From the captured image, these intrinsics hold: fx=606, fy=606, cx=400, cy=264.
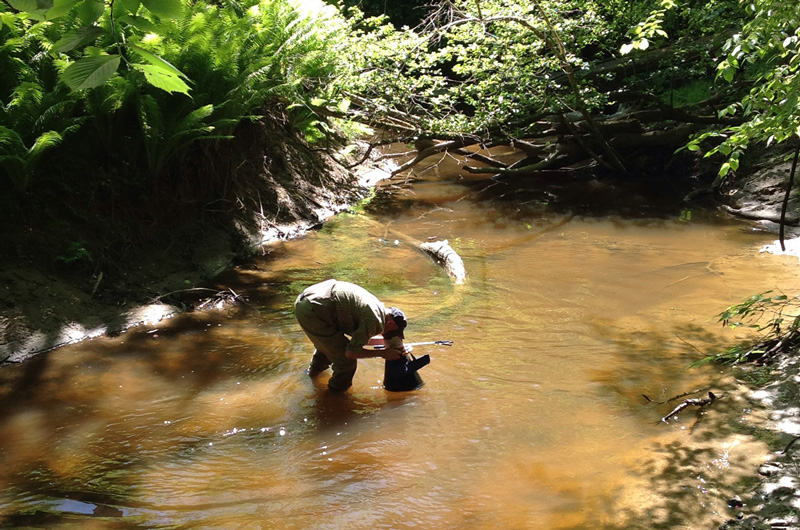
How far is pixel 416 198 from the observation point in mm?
12086

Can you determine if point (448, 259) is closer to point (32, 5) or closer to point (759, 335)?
point (759, 335)

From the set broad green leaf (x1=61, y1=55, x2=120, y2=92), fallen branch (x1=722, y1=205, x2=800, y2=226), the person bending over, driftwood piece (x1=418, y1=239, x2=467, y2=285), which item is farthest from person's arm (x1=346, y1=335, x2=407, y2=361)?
fallen branch (x1=722, y1=205, x2=800, y2=226)

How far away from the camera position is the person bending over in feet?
15.6

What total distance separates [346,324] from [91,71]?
3759 mm

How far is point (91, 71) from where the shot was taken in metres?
1.20

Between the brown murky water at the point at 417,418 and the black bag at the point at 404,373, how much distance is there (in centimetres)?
12

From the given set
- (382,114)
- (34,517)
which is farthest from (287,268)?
(34,517)

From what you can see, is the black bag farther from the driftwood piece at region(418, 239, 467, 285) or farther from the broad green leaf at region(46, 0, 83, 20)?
the broad green leaf at region(46, 0, 83, 20)

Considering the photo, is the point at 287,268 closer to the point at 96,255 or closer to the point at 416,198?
the point at 96,255

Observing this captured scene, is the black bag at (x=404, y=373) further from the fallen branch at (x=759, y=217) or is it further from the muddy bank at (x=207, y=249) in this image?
the fallen branch at (x=759, y=217)

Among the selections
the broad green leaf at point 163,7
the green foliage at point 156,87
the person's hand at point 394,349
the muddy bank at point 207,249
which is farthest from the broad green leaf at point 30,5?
the muddy bank at point 207,249

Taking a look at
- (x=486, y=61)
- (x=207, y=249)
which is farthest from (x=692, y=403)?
(x=486, y=61)

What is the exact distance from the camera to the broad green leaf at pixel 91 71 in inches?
45.7

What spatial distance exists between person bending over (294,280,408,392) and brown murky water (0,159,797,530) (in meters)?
0.33
